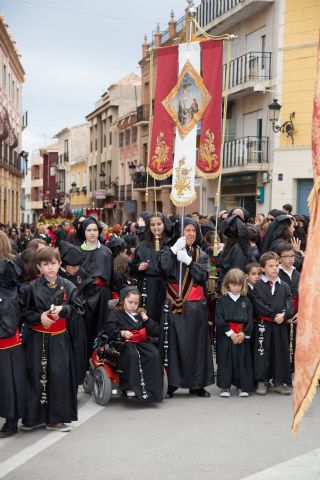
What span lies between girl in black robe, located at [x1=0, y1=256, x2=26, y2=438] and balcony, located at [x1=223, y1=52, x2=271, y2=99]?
68.4 feet

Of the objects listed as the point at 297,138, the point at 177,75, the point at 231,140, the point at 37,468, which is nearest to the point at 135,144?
the point at 231,140

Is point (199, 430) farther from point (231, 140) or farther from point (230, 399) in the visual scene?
point (231, 140)

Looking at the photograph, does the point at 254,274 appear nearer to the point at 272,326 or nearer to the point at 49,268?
the point at 272,326

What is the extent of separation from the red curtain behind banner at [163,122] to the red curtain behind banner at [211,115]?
1.18 feet

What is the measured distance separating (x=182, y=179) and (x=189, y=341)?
1.81m

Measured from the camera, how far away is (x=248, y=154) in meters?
26.8

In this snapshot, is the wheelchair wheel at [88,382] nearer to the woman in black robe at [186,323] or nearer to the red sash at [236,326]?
the woman in black robe at [186,323]

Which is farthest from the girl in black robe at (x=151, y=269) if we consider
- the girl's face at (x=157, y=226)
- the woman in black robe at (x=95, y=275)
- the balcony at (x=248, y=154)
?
the balcony at (x=248, y=154)

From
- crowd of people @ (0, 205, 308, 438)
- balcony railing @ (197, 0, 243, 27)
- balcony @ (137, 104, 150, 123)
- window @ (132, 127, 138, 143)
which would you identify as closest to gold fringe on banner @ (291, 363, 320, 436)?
crowd of people @ (0, 205, 308, 438)

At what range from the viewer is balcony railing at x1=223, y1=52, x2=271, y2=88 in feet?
85.1

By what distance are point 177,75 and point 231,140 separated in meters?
20.6

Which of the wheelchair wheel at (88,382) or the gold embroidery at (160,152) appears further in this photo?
the gold embroidery at (160,152)

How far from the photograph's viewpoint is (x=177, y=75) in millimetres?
8266

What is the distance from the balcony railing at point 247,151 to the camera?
1030 inches
